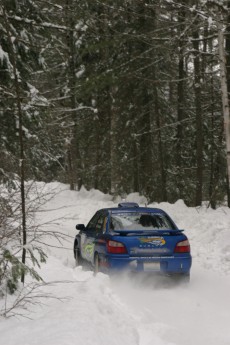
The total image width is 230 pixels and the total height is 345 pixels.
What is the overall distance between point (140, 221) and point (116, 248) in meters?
1.01

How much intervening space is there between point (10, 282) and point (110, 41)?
12427mm

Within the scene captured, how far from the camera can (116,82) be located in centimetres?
1920

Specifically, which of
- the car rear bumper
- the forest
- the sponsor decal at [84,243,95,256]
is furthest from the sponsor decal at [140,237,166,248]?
the forest

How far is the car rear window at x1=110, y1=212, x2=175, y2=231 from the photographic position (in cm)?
983

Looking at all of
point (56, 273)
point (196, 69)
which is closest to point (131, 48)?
point (196, 69)

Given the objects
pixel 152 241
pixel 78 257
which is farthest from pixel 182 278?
pixel 78 257

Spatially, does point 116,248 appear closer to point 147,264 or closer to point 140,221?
point 147,264

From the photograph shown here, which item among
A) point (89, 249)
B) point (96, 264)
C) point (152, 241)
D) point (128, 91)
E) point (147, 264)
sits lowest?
point (96, 264)

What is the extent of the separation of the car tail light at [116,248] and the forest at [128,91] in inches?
168

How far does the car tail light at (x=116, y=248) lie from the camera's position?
9.16m

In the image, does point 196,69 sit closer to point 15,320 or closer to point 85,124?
point 85,124

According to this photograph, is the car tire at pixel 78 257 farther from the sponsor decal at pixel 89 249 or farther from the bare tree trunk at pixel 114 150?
the bare tree trunk at pixel 114 150

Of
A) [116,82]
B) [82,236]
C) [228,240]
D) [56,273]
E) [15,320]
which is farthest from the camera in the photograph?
[116,82]

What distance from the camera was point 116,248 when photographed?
9195mm
